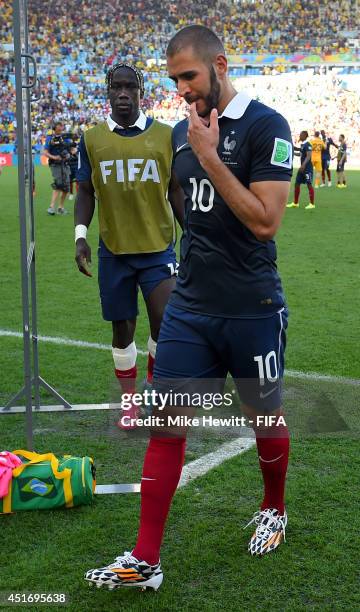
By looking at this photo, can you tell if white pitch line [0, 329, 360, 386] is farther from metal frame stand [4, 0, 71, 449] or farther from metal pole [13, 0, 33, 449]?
metal pole [13, 0, 33, 449]

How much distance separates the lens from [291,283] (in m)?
9.93

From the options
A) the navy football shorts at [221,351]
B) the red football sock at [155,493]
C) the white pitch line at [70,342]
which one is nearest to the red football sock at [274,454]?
the navy football shorts at [221,351]

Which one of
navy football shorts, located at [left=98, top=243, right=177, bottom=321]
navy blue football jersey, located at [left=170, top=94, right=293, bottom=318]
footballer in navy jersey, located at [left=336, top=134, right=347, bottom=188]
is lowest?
footballer in navy jersey, located at [left=336, top=134, right=347, bottom=188]

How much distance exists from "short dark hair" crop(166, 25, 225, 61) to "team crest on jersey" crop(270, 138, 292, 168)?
1.28 ft

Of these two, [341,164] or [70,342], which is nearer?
[70,342]

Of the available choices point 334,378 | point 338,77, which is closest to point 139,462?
point 334,378

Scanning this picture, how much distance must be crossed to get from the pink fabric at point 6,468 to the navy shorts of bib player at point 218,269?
811mm

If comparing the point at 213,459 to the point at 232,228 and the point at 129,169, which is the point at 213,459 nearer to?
the point at 129,169

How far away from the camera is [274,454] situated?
11.0ft

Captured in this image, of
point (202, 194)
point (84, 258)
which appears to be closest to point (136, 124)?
point (84, 258)

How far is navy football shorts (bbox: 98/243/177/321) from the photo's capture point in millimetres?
4746

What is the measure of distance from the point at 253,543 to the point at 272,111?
1800 mm

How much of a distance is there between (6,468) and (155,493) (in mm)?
1034

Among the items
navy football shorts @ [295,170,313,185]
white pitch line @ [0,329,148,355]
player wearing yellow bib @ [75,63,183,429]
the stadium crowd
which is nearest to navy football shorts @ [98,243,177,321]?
player wearing yellow bib @ [75,63,183,429]
